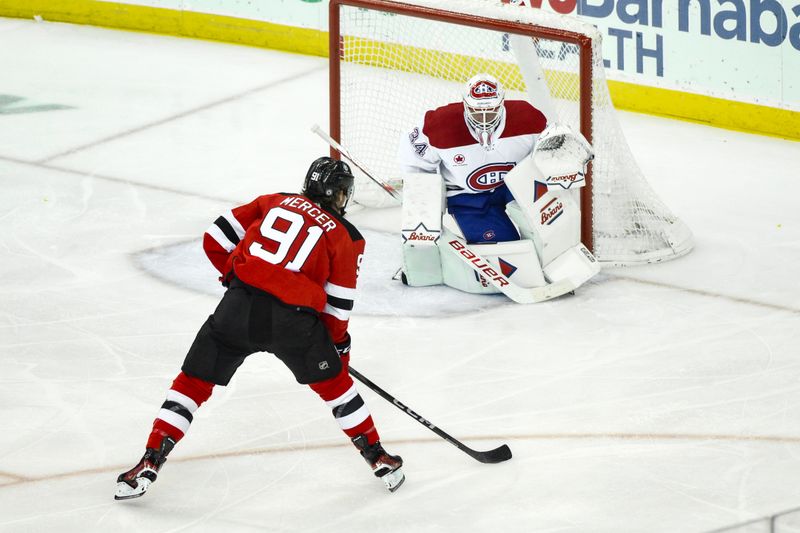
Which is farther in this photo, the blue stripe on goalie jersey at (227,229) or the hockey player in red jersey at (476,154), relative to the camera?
the hockey player in red jersey at (476,154)

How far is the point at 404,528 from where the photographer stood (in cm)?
401

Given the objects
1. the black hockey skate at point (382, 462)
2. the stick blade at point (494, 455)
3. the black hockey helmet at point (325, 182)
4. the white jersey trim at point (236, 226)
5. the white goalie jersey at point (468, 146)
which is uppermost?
the black hockey helmet at point (325, 182)

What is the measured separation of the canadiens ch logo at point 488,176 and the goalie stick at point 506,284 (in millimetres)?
224

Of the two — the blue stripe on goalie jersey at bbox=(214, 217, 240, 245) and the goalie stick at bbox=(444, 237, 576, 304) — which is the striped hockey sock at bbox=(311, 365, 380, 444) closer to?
the blue stripe on goalie jersey at bbox=(214, 217, 240, 245)

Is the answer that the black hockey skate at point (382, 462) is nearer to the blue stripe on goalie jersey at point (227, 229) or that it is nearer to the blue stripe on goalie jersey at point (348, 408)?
the blue stripe on goalie jersey at point (348, 408)

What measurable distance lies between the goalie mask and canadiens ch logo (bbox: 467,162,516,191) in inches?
5.3

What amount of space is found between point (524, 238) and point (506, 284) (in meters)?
0.24

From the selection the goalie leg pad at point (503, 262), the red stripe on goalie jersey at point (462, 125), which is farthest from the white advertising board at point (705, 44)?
the goalie leg pad at point (503, 262)

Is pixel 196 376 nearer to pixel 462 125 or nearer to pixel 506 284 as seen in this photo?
pixel 506 284

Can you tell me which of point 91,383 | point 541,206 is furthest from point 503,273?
point 91,383

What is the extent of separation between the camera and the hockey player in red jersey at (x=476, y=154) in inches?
221

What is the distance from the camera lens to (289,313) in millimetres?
3984

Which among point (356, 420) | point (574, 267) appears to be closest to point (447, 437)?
point (356, 420)

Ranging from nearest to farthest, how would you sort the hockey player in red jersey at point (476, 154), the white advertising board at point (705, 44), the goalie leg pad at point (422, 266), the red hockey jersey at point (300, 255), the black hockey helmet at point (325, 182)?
the red hockey jersey at point (300, 255), the black hockey helmet at point (325, 182), the hockey player in red jersey at point (476, 154), the goalie leg pad at point (422, 266), the white advertising board at point (705, 44)
